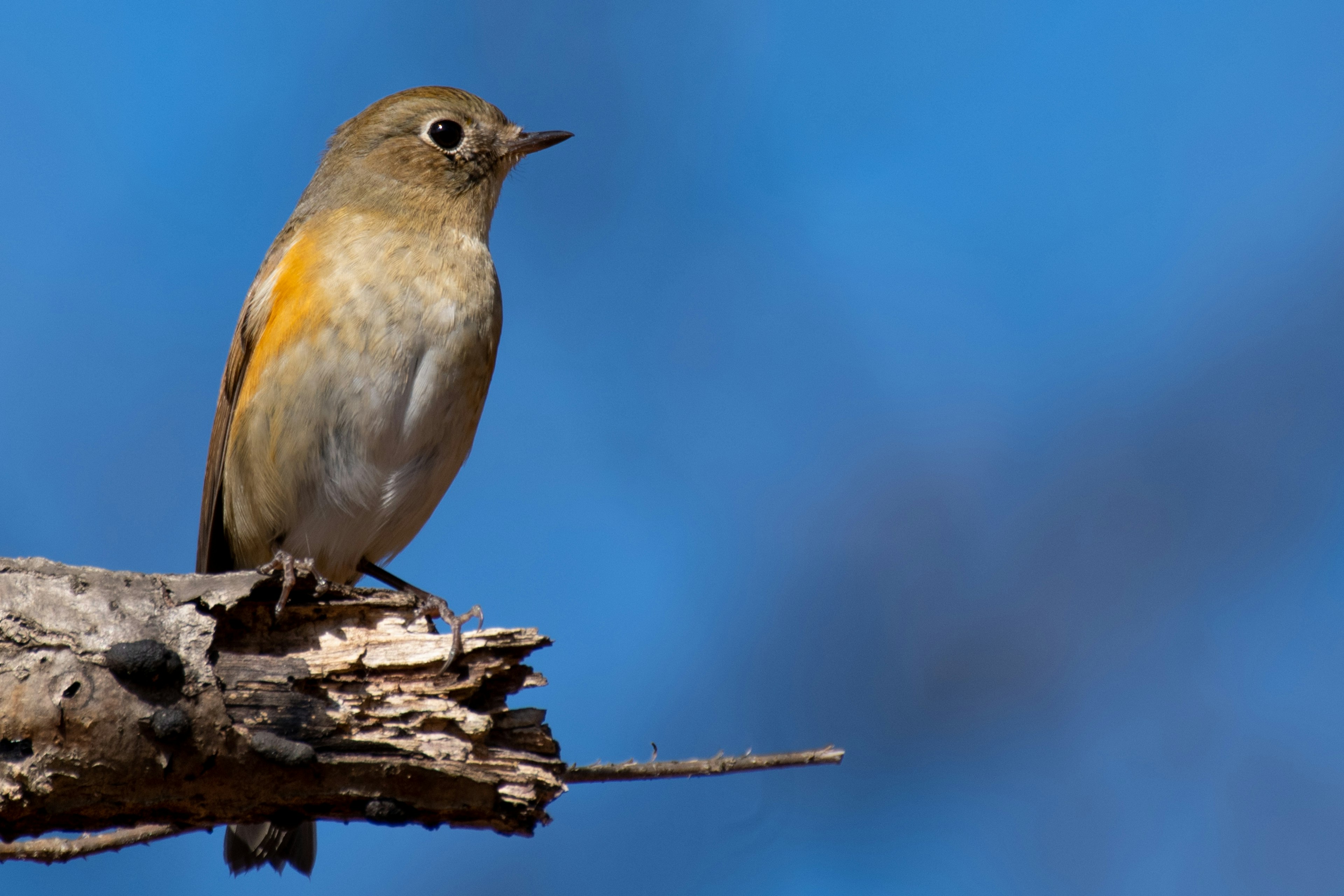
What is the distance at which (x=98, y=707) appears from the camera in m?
2.46

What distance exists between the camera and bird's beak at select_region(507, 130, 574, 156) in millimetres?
4691

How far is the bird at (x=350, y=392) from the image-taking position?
3.69 metres

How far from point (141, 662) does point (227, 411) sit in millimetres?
1895

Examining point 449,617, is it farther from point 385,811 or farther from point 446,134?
point 446,134

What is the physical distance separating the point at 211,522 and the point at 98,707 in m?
1.71

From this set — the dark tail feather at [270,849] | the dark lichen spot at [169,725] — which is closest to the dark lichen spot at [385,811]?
the dark lichen spot at [169,725]

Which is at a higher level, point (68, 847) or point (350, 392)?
point (350, 392)

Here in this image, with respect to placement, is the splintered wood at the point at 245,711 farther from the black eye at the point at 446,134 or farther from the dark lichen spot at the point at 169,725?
the black eye at the point at 446,134

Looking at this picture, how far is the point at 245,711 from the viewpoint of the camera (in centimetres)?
257

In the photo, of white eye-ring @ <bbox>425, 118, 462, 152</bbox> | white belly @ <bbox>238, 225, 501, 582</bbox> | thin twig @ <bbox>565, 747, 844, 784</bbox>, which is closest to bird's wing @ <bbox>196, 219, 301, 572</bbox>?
white belly @ <bbox>238, 225, 501, 582</bbox>

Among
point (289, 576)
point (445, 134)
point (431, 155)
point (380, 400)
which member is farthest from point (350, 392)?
point (445, 134)

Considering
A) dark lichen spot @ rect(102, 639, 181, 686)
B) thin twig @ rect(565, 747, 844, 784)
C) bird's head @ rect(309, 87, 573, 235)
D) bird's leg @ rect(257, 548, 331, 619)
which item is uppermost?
bird's head @ rect(309, 87, 573, 235)

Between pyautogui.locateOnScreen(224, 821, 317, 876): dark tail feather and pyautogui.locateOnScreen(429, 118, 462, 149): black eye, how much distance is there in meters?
2.62

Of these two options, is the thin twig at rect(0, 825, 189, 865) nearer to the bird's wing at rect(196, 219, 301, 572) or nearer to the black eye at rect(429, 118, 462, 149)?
the bird's wing at rect(196, 219, 301, 572)
